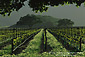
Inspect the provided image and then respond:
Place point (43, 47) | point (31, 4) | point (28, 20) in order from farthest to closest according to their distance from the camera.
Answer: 1. point (28, 20)
2. point (43, 47)
3. point (31, 4)

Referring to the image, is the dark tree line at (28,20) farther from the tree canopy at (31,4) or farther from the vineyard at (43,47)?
the tree canopy at (31,4)

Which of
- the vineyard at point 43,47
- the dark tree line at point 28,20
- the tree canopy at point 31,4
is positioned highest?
the tree canopy at point 31,4

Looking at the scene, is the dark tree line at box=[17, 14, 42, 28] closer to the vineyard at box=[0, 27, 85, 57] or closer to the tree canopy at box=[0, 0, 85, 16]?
the vineyard at box=[0, 27, 85, 57]

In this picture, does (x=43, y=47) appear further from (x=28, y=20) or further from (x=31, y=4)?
(x=28, y=20)

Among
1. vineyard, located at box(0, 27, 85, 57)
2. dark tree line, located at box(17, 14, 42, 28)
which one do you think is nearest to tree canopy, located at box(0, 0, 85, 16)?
vineyard, located at box(0, 27, 85, 57)

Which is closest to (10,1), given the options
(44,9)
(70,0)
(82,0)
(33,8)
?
(33,8)

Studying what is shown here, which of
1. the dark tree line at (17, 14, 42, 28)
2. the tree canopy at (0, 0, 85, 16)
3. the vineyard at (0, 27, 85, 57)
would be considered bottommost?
the dark tree line at (17, 14, 42, 28)

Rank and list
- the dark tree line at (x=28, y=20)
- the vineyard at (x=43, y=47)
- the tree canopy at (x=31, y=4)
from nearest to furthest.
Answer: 1. the tree canopy at (x=31, y=4)
2. the vineyard at (x=43, y=47)
3. the dark tree line at (x=28, y=20)

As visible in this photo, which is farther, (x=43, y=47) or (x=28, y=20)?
(x=28, y=20)

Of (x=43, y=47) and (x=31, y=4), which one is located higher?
(x=31, y=4)

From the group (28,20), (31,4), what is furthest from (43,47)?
(28,20)

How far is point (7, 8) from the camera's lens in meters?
11.7

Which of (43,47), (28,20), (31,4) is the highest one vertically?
(31,4)

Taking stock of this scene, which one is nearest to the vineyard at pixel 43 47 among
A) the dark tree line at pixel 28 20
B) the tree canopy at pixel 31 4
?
the tree canopy at pixel 31 4
